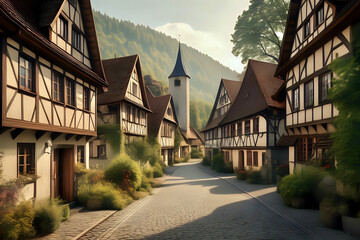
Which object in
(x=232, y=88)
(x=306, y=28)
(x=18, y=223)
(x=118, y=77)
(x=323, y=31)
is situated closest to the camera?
(x=18, y=223)

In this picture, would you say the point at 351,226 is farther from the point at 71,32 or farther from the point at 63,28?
the point at 71,32

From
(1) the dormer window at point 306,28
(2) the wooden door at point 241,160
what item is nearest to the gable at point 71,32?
(1) the dormer window at point 306,28

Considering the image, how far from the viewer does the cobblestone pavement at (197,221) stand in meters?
8.55

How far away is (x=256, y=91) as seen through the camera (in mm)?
23422

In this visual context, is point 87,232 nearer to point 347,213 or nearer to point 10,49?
point 10,49

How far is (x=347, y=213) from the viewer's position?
8.62 meters

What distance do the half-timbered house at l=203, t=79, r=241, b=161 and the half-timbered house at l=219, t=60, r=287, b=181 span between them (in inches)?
109

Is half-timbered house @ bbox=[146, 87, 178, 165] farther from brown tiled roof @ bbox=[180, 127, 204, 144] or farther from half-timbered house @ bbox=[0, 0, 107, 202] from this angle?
half-timbered house @ bbox=[0, 0, 107, 202]

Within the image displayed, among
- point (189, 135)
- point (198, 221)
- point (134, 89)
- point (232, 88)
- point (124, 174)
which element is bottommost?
point (198, 221)

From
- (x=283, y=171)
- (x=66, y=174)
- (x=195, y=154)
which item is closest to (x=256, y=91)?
(x=283, y=171)

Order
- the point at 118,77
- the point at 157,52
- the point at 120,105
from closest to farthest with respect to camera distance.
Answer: the point at 120,105
the point at 118,77
the point at 157,52

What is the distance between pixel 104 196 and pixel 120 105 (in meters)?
8.64

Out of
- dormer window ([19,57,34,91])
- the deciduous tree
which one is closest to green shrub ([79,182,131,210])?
dormer window ([19,57,34,91])

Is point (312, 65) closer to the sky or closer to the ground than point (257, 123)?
closer to the sky
